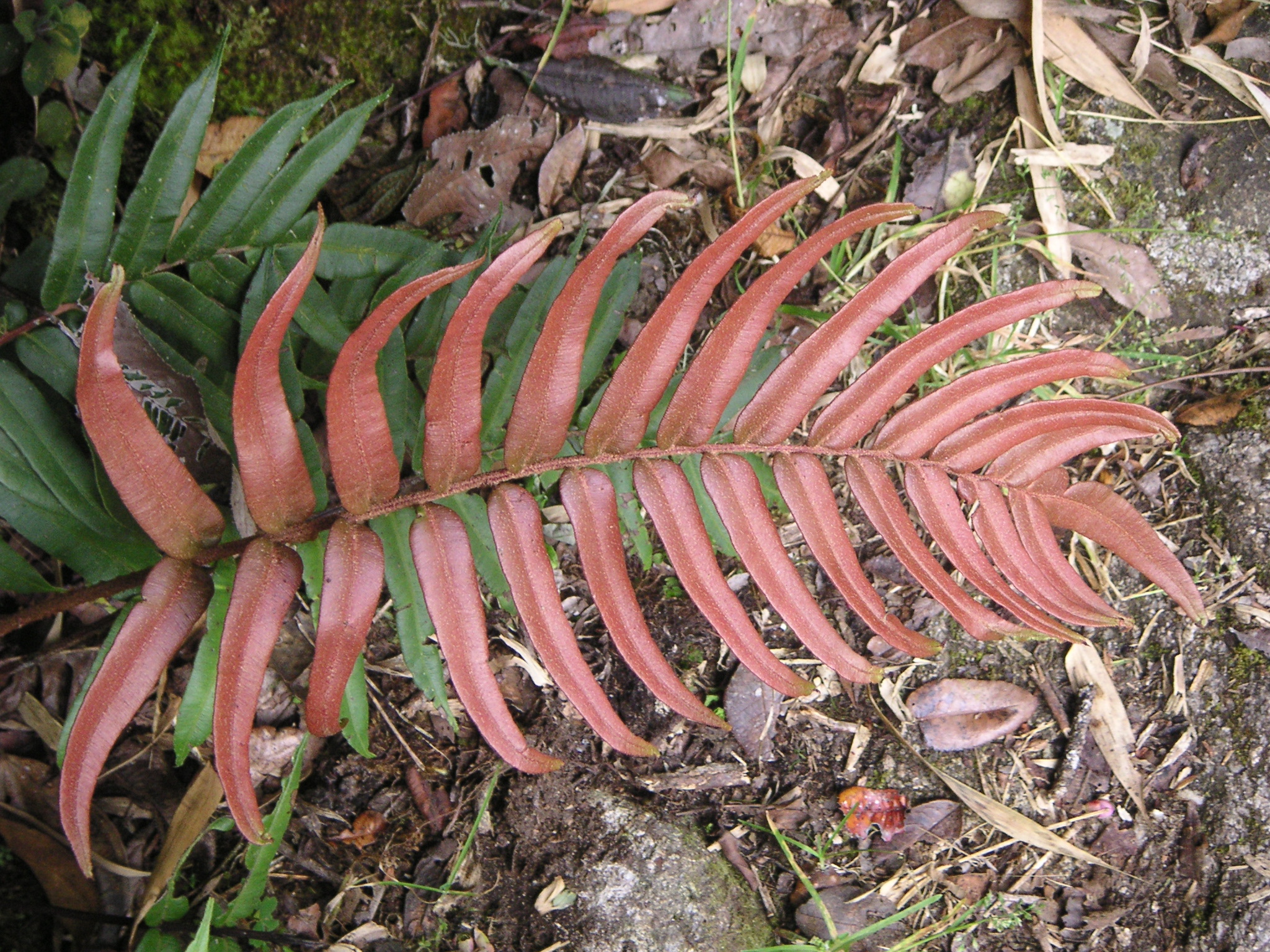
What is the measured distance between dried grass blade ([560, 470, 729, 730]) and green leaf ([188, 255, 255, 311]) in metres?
0.86

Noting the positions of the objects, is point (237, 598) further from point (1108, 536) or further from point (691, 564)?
point (1108, 536)

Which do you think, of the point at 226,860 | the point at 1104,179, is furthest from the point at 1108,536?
the point at 226,860

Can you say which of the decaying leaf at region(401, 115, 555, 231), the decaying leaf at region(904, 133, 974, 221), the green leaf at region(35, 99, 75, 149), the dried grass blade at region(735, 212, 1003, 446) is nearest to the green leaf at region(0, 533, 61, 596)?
the green leaf at region(35, 99, 75, 149)

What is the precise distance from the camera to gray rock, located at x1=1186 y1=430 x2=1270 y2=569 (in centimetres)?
220

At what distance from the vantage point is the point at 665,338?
1.49 meters

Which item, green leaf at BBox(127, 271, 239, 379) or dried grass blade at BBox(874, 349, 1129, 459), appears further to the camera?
green leaf at BBox(127, 271, 239, 379)

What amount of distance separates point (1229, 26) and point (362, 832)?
3220mm

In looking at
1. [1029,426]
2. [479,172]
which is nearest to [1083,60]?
[1029,426]

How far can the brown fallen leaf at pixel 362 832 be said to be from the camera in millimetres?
2172

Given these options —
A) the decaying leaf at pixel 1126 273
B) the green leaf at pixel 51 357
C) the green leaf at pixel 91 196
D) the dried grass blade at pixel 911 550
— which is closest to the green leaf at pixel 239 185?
the green leaf at pixel 91 196

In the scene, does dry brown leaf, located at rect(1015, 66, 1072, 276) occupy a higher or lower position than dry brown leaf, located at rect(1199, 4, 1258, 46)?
lower

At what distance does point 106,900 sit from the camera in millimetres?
2055

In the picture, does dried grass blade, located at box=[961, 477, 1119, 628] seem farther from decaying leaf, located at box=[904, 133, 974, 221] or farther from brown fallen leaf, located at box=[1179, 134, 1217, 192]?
brown fallen leaf, located at box=[1179, 134, 1217, 192]

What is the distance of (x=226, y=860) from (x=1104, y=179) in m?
3.03
